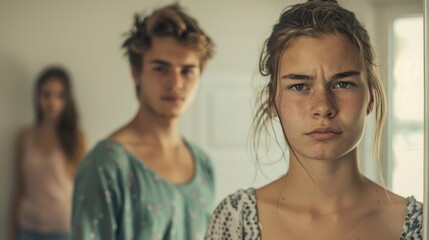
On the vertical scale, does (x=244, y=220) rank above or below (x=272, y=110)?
below

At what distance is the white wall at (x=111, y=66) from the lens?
101cm

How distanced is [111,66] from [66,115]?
0.12m

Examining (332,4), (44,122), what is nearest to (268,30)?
(332,4)

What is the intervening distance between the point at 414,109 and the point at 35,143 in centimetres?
63

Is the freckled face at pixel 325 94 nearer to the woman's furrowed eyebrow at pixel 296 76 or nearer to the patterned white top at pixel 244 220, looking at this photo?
the woman's furrowed eyebrow at pixel 296 76

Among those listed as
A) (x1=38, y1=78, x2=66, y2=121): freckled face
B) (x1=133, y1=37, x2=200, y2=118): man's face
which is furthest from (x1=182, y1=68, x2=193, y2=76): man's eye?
(x1=38, y1=78, x2=66, y2=121): freckled face

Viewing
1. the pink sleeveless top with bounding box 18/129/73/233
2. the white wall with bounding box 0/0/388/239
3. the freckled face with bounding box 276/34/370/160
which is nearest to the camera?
the freckled face with bounding box 276/34/370/160

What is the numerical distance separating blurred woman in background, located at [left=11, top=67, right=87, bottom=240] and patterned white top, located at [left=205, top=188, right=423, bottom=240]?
0.29 m

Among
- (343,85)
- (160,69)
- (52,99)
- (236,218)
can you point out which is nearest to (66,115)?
(52,99)

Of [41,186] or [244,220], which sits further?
[41,186]

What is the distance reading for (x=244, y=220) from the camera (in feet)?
3.06

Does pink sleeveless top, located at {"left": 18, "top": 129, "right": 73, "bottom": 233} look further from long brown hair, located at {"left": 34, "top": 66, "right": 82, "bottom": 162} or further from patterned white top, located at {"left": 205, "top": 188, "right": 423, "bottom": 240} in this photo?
patterned white top, located at {"left": 205, "top": 188, "right": 423, "bottom": 240}

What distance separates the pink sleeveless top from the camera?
111cm

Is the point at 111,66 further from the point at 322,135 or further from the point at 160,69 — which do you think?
the point at 322,135
